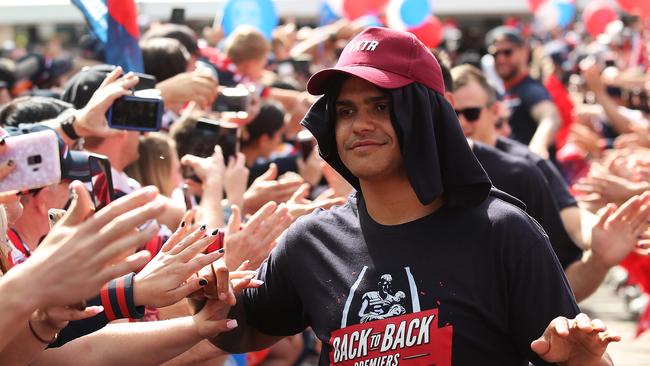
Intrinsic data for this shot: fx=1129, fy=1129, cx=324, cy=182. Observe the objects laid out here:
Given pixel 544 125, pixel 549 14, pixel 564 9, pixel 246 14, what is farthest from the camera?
pixel 564 9

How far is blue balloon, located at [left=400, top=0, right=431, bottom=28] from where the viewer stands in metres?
11.8

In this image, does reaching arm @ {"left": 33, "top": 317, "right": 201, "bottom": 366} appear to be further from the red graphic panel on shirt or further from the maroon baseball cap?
the maroon baseball cap

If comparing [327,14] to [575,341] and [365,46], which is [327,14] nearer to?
[365,46]

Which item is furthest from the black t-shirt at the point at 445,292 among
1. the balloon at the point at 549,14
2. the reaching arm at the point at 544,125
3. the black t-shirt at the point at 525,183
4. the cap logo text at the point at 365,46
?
the balloon at the point at 549,14

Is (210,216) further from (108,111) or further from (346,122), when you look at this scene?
(346,122)

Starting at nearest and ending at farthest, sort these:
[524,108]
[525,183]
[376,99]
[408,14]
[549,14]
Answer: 1. [376,99]
2. [525,183]
3. [524,108]
4. [408,14]
5. [549,14]

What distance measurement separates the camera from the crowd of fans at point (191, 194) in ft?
7.96

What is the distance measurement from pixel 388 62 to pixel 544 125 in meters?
5.57

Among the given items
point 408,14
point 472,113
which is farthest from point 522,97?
point 472,113

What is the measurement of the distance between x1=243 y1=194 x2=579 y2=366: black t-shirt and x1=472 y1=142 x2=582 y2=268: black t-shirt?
1755 millimetres

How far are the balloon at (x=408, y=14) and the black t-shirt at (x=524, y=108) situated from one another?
258 centimetres

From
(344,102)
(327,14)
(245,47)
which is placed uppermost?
(344,102)

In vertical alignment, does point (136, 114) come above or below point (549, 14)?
above

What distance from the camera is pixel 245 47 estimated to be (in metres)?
8.14
